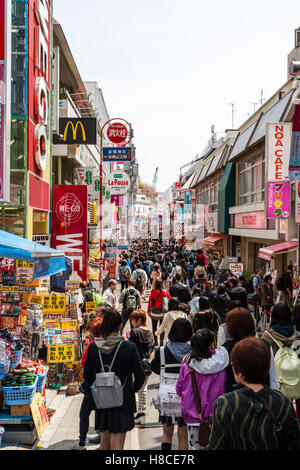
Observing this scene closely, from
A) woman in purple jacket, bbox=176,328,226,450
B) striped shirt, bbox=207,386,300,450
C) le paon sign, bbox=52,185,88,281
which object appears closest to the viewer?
striped shirt, bbox=207,386,300,450

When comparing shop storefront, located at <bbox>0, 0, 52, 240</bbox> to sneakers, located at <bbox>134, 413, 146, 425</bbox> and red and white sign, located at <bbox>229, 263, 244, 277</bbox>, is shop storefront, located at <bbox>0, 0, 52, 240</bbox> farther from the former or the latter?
red and white sign, located at <bbox>229, 263, 244, 277</bbox>

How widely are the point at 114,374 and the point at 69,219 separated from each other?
1119cm

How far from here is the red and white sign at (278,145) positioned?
1583 centimetres

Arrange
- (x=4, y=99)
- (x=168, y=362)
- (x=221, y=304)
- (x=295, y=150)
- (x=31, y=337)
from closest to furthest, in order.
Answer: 1. (x=168, y=362)
2. (x=31, y=337)
3. (x=4, y=99)
4. (x=221, y=304)
5. (x=295, y=150)

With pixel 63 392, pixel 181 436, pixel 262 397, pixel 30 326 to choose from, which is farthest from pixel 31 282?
pixel 262 397

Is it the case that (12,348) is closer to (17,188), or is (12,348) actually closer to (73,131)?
(17,188)

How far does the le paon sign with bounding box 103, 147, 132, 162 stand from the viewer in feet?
66.2

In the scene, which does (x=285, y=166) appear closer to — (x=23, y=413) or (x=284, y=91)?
(x=284, y=91)

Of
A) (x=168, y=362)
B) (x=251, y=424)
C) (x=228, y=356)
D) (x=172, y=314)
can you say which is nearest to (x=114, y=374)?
(x=168, y=362)

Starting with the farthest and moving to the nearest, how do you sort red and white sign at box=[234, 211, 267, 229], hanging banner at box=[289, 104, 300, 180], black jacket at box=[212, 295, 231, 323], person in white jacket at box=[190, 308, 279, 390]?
red and white sign at box=[234, 211, 267, 229]
hanging banner at box=[289, 104, 300, 180]
black jacket at box=[212, 295, 231, 323]
person in white jacket at box=[190, 308, 279, 390]

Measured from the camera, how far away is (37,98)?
1281cm

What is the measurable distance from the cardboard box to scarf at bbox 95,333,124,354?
2.32m

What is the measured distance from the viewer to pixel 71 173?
25.1 metres

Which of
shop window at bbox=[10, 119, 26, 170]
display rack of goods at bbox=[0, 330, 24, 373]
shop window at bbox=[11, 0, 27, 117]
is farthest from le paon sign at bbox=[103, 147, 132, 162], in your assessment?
display rack of goods at bbox=[0, 330, 24, 373]
